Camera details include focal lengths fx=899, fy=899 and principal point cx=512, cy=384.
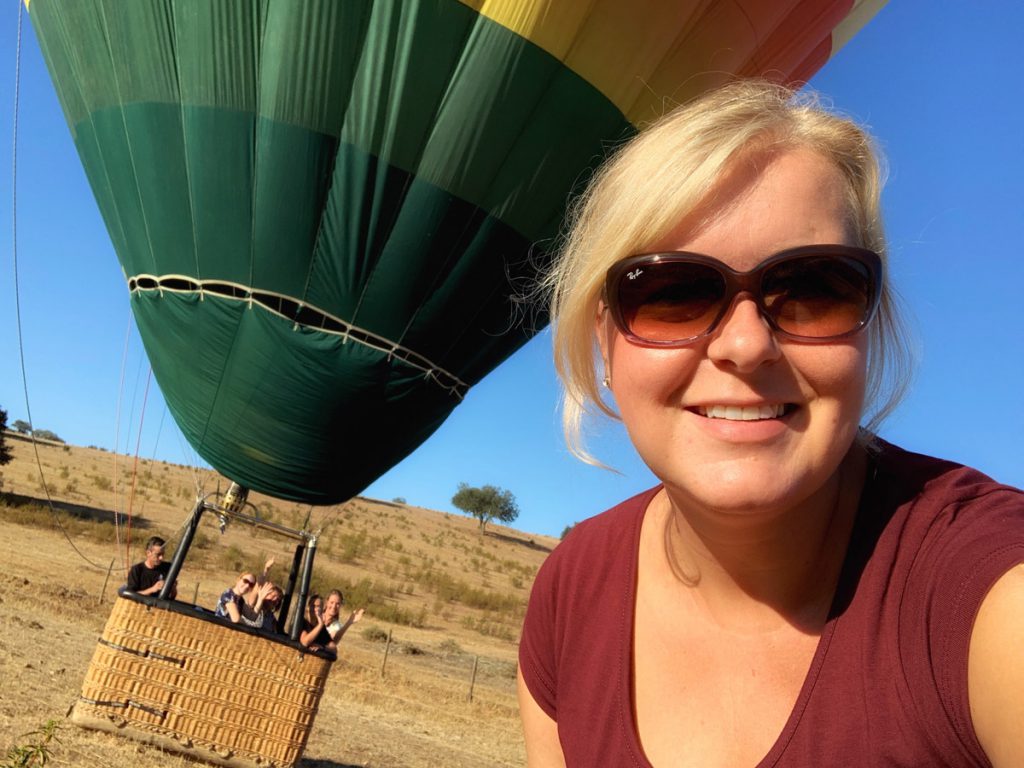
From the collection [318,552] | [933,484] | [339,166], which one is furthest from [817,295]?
[318,552]

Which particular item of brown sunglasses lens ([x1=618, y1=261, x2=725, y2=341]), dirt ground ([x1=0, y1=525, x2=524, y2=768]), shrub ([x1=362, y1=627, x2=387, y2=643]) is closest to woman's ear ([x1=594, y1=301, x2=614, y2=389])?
brown sunglasses lens ([x1=618, y1=261, x2=725, y2=341])

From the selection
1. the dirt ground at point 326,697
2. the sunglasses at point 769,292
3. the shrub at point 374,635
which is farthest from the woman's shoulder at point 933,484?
the shrub at point 374,635

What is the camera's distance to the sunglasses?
132cm

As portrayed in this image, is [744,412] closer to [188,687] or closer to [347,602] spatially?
[188,687]

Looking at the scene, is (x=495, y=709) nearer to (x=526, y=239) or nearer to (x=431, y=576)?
(x=526, y=239)

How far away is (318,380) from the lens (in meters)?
7.49

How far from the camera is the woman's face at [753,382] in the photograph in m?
1.28

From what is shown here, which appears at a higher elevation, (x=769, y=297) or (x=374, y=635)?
(x=374, y=635)

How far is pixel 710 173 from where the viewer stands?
1.36 metres

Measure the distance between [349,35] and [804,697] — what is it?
6.65 metres

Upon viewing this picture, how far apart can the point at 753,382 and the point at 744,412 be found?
1.8 inches

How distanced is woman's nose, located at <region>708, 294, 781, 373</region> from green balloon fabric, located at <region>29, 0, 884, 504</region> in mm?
6164

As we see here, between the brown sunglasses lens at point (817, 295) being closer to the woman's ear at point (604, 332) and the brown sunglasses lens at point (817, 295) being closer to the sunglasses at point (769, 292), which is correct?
the sunglasses at point (769, 292)

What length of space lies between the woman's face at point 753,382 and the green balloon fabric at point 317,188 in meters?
6.10
